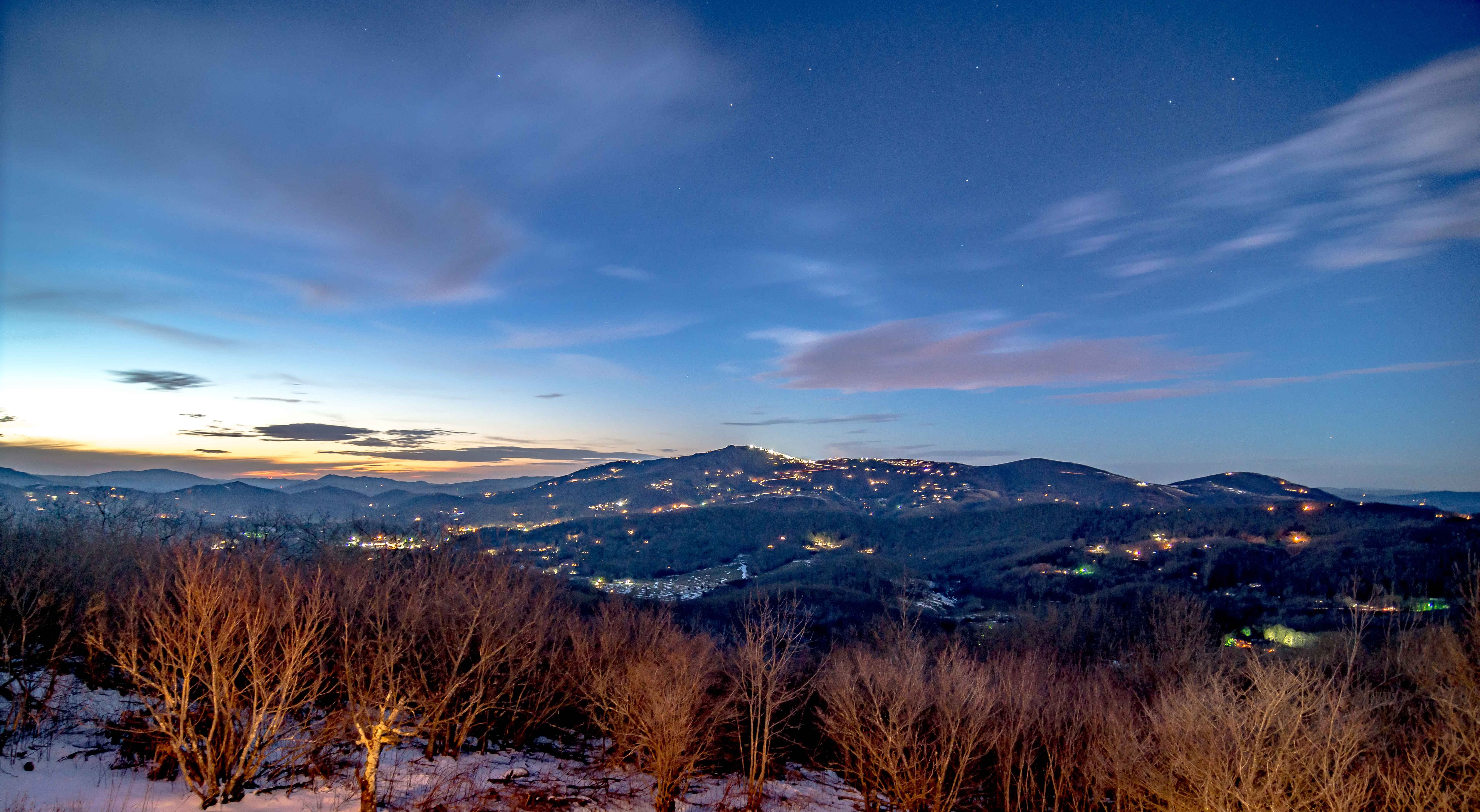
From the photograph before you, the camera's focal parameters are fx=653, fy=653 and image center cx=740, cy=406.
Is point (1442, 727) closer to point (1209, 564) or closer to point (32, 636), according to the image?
point (32, 636)

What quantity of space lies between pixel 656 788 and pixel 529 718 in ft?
25.1

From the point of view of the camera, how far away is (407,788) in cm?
1898

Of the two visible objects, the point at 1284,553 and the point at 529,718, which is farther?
the point at 1284,553

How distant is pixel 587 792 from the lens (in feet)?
76.1

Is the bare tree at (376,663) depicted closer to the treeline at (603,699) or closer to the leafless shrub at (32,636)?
the treeline at (603,699)

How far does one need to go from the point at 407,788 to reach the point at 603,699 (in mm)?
9761

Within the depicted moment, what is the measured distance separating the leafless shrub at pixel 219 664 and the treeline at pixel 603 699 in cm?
12

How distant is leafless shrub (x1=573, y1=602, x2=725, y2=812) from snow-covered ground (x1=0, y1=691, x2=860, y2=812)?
1325 mm

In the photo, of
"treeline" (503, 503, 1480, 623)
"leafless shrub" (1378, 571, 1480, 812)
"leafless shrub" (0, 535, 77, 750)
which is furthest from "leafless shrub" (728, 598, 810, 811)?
"treeline" (503, 503, 1480, 623)

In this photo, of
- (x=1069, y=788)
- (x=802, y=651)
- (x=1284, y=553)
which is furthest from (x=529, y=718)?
(x=1284, y=553)

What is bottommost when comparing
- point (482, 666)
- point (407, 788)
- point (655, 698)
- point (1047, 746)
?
point (1047, 746)

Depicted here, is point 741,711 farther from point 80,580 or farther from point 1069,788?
point 80,580

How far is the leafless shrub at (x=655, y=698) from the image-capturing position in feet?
75.9

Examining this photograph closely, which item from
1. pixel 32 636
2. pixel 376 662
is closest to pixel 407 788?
pixel 376 662
